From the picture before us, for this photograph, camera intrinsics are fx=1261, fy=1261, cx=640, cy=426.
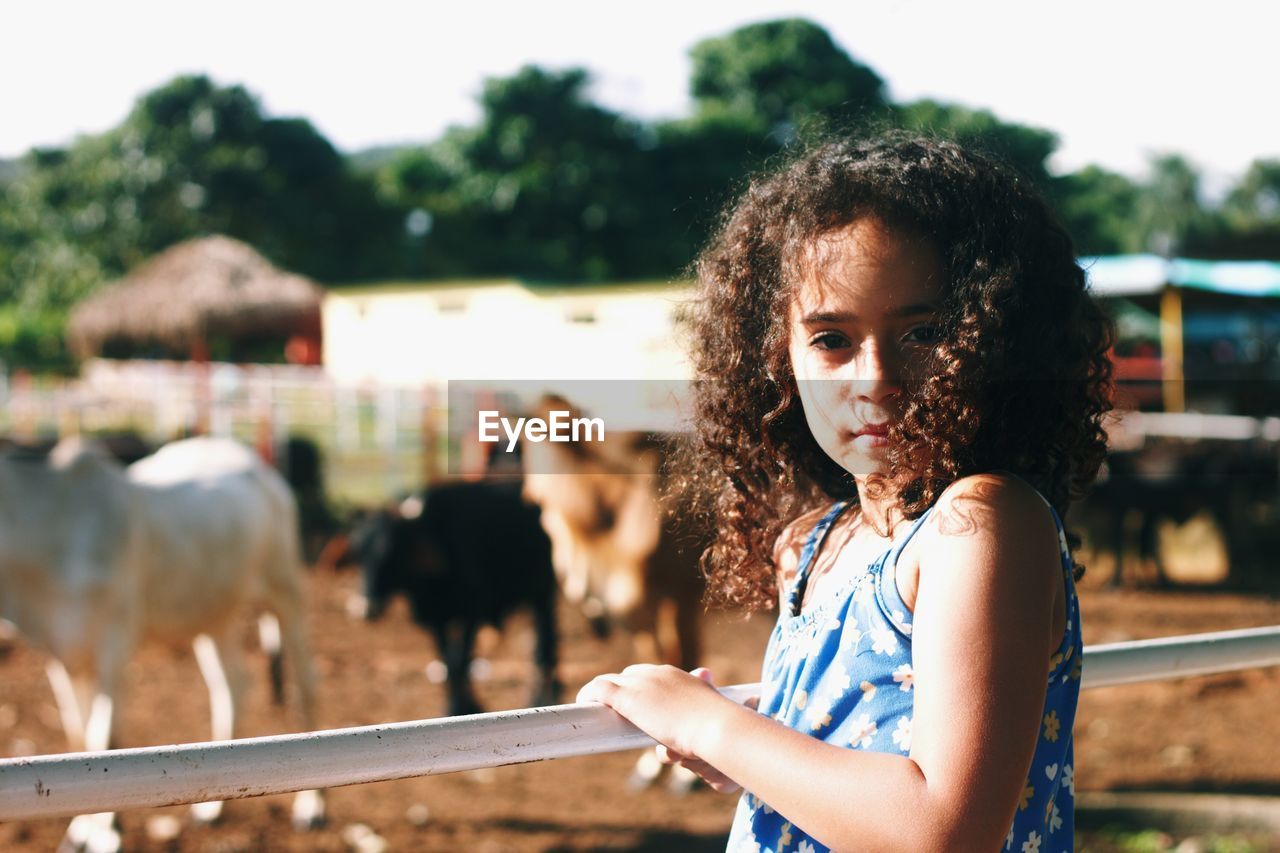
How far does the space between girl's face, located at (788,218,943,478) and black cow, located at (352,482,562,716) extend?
4.90 m

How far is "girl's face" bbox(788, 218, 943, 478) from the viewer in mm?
1150

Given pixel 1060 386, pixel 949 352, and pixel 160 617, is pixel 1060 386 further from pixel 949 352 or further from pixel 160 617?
pixel 160 617

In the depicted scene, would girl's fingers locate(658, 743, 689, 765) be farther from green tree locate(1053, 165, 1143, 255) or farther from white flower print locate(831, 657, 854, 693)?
green tree locate(1053, 165, 1143, 255)

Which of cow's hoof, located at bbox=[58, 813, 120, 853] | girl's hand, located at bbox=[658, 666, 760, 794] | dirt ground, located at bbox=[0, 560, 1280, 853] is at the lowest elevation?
dirt ground, located at bbox=[0, 560, 1280, 853]

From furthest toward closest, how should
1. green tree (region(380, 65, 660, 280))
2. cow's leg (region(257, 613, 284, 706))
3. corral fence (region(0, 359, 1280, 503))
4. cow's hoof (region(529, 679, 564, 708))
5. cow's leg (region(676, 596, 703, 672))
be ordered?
1. green tree (region(380, 65, 660, 280))
2. corral fence (region(0, 359, 1280, 503))
3. cow's leg (region(257, 613, 284, 706))
4. cow's hoof (region(529, 679, 564, 708))
5. cow's leg (region(676, 596, 703, 672))

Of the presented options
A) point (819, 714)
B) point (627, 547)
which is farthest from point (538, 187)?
point (819, 714)

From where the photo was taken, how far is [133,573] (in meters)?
5.00

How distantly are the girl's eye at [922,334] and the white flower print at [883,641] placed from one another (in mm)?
265

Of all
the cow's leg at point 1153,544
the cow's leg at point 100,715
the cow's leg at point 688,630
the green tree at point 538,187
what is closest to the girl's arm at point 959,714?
the cow's leg at point 100,715

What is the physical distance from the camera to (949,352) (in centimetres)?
110

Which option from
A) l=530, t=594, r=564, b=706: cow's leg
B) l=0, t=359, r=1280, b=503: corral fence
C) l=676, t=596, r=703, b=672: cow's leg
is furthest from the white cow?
l=0, t=359, r=1280, b=503: corral fence

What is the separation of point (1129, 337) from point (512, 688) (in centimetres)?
1312

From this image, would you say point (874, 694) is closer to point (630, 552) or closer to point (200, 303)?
point (630, 552)

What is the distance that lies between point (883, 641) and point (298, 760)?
0.50 m
